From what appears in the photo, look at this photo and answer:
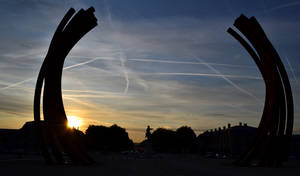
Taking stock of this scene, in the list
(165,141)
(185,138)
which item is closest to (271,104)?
(185,138)

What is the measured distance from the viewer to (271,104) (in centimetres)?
2500

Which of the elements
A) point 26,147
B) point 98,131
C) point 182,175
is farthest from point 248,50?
point 98,131

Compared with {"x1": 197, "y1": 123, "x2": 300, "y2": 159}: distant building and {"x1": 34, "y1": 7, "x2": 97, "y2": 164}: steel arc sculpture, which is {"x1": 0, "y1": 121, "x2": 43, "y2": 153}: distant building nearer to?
{"x1": 197, "y1": 123, "x2": 300, "y2": 159}: distant building

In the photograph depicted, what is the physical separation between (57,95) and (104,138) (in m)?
70.6

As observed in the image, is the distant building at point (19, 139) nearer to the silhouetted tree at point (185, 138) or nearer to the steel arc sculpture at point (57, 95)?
the silhouetted tree at point (185, 138)

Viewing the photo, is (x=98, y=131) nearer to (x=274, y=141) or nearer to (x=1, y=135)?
(x=1, y=135)

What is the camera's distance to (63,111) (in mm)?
24812

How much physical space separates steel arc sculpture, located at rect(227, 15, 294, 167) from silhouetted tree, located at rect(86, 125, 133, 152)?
233ft

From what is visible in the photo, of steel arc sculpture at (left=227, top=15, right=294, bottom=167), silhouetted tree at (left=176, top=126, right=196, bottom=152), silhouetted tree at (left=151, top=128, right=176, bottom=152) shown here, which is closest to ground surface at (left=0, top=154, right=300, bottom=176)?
steel arc sculpture at (left=227, top=15, right=294, bottom=167)

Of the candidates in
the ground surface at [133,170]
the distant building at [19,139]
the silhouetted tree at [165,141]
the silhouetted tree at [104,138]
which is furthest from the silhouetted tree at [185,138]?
the ground surface at [133,170]

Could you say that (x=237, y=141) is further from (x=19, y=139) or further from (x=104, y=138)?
(x=19, y=139)

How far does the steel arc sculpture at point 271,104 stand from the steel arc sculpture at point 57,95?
1237cm

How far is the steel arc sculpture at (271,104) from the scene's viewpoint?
2495cm

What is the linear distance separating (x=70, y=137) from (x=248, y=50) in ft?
50.4
